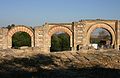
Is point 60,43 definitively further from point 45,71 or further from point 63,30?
point 45,71

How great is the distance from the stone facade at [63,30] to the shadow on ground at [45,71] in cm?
1280

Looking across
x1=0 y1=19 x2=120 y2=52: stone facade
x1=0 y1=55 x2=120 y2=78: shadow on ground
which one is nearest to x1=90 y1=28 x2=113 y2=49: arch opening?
x1=0 y1=19 x2=120 y2=52: stone facade

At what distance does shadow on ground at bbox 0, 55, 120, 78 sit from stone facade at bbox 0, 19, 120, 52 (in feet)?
42.0

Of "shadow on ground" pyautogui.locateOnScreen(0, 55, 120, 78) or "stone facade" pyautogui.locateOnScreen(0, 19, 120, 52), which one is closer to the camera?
"shadow on ground" pyautogui.locateOnScreen(0, 55, 120, 78)

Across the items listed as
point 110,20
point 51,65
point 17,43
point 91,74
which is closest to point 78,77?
point 91,74

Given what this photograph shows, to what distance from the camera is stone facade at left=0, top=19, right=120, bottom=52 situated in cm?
1980

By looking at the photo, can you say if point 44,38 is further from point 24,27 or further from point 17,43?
point 17,43

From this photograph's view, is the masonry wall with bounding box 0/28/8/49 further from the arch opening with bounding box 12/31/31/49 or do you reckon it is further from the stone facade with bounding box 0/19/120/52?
the arch opening with bounding box 12/31/31/49

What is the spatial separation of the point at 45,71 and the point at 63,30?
15.9 m

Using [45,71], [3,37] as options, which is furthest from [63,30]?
[45,71]

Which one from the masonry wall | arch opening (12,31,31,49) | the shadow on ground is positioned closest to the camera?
the shadow on ground

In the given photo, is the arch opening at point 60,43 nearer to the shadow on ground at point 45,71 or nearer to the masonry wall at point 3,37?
the masonry wall at point 3,37

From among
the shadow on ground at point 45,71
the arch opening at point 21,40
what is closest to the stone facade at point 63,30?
the arch opening at point 21,40

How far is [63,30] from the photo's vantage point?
21.1 meters
